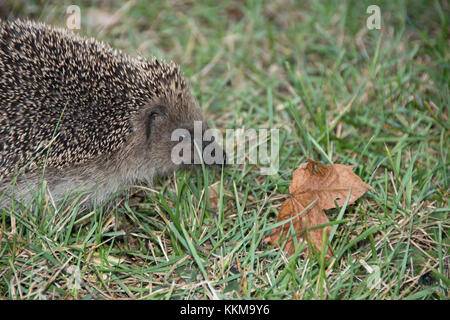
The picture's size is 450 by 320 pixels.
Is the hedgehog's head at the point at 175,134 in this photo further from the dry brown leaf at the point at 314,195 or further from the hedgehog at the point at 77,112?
the dry brown leaf at the point at 314,195

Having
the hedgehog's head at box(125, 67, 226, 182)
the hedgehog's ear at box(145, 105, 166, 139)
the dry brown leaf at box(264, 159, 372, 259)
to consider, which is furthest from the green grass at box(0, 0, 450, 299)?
the hedgehog's ear at box(145, 105, 166, 139)

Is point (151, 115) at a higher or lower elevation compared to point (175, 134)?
higher

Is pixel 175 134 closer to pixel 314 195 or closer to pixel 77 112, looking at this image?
pixel 77 112

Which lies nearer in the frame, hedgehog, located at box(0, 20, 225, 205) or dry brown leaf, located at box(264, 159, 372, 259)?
dry brown leaf, located at box(264, 159, 372, 259)

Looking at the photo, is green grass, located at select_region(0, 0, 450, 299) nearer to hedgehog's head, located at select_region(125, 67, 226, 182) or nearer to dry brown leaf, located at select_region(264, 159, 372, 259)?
dry brown leaf, located at select_region(264, 159, 372, 259)

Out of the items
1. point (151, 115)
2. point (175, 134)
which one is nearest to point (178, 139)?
point (175, 134)
